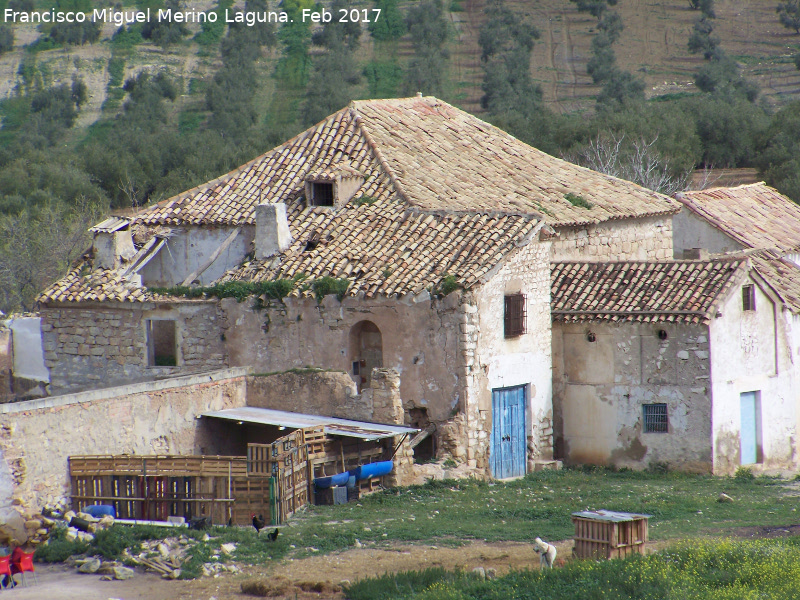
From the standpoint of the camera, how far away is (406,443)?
20.7 meters

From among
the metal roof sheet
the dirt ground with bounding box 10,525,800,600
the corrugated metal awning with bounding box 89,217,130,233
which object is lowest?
the dirt ground with bounding box 10,525,800,600

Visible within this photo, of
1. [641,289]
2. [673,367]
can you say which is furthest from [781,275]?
[673,367]

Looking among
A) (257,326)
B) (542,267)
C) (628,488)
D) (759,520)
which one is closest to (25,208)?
(257,326)

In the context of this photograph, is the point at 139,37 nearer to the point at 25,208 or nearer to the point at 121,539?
the point at 25,208

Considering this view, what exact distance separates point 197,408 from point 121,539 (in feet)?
16.1

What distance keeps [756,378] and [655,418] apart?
7.79 feet

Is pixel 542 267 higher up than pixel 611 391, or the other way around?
pixel 542 267

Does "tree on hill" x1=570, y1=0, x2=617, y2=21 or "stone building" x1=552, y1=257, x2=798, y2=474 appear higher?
"tree on hill" x1=570, y1=0, x2=617, y2=21

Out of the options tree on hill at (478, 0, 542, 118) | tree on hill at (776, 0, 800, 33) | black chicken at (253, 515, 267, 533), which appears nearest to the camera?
black chicken at (253, 515, 267, 533)

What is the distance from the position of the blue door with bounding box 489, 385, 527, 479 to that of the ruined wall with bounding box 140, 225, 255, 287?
664 cm

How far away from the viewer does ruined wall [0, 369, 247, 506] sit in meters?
17.5

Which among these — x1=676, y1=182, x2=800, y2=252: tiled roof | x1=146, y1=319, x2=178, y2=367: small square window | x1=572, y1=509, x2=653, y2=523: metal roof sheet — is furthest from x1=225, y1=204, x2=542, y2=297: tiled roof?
x1=676, y1=182, x2=800, y2=252: tiled roof

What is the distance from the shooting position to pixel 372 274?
22.6m

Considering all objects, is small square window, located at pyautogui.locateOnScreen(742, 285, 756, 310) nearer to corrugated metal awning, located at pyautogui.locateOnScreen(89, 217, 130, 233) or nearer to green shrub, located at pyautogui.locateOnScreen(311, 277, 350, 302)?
green shrub, located at pyautogui.locateOnScreen(311, 277, 350, 302)
